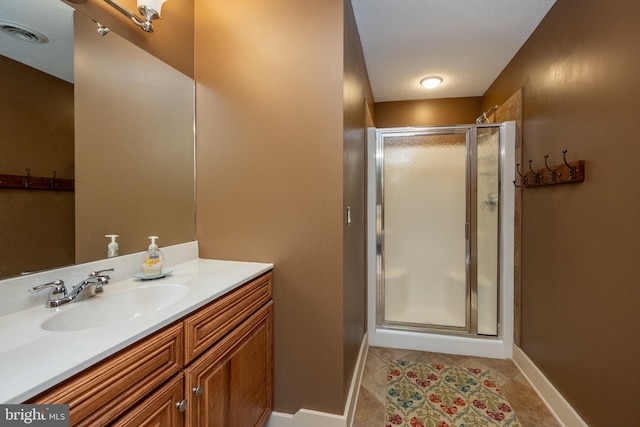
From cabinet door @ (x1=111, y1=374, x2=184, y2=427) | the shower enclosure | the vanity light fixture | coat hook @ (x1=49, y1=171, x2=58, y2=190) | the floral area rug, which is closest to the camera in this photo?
cabinet door @ (x1=111, y1=374, x2=184, y2=427)

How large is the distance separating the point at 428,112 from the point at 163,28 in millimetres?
2823

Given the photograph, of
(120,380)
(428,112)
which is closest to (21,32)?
(120,380)

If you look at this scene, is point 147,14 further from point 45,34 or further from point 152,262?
point 152,262

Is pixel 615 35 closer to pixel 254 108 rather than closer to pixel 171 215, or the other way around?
pixel 254 108

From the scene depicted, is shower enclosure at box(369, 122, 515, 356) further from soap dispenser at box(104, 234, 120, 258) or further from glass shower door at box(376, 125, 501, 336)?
soap dispenser at box(104, 234, 120, 258)

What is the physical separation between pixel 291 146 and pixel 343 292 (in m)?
0.81

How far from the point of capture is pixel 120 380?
661 millimetres

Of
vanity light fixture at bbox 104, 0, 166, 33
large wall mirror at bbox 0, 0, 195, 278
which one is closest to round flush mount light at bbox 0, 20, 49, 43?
large wall mirror at bbox 0, 0, 195, 278

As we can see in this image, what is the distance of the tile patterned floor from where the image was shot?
1.59 metres

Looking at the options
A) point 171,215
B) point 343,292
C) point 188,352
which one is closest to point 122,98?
point 171,215

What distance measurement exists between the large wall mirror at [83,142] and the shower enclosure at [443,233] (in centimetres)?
168

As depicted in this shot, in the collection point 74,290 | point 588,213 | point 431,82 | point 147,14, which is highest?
point 431,82

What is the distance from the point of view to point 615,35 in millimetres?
1208

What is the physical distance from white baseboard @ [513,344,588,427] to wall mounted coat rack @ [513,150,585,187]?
48.1 inches
